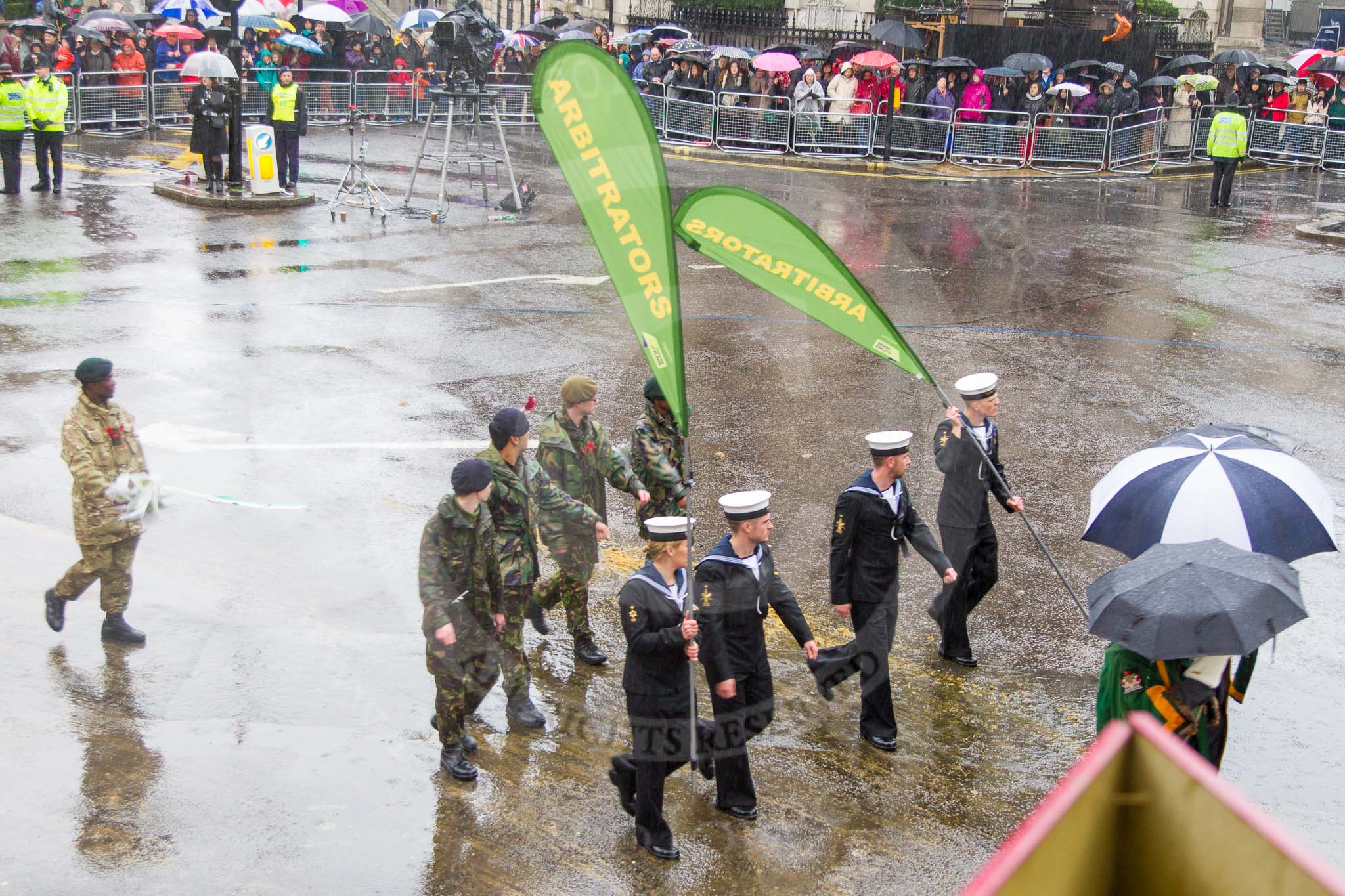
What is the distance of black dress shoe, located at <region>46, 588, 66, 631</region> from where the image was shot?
278 inches

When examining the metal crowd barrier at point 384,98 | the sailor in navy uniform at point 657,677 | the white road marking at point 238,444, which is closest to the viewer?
the sailor in navy uniform at point 657,677

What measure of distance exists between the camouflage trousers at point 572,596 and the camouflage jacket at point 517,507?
43cm

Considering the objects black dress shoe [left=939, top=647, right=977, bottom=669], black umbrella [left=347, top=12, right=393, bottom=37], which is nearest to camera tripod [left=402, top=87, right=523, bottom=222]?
black umbrella [left=347, top=12, right=393, bottom=37]

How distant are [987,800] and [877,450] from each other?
1778 mm

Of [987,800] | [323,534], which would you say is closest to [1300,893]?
[987,800]

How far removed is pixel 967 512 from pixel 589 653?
2.32 m

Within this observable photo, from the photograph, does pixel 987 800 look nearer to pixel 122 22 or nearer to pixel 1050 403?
pixel 1050 403

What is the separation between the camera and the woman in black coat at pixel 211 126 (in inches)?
774

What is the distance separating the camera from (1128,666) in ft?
16.7

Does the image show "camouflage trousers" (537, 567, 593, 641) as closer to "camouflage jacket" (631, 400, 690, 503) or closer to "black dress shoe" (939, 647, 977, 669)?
"camouflage jacket" (631, 400, 690, 503)

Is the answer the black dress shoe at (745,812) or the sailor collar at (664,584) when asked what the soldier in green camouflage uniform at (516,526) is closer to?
the sailor collar at (664,584)

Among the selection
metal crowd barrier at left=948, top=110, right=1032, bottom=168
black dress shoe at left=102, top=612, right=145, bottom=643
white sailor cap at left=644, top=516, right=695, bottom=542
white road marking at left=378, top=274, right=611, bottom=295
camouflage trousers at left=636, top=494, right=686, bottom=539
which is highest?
metal crowd barrier at left=948, top=110, right=1032, bottom=168

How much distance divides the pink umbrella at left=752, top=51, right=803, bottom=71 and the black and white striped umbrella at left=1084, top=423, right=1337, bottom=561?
2260 centimetres

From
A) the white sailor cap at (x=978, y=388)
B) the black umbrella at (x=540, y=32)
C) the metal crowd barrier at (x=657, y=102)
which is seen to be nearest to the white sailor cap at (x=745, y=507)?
the white sailor cap at (x=978, y=388)
